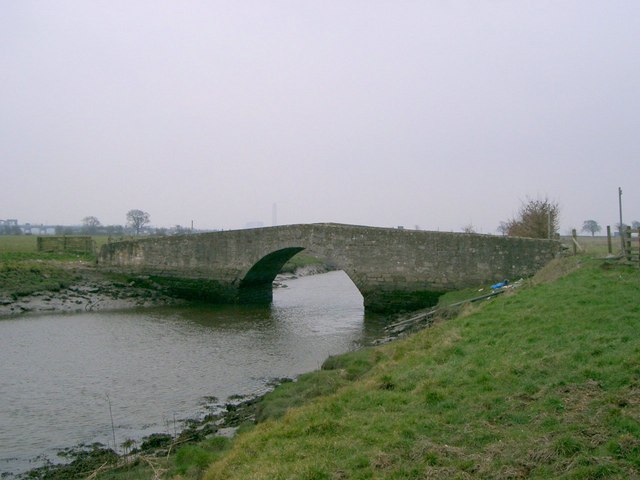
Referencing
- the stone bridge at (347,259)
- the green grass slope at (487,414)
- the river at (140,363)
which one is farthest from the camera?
the stone bridge at (347,259)

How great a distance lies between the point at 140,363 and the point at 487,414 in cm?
1077

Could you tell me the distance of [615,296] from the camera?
10.5 m

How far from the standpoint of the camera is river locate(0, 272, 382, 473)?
10211 mm

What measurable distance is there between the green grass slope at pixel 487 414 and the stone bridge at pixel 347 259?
36.6ft

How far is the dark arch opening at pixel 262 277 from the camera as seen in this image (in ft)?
86.8

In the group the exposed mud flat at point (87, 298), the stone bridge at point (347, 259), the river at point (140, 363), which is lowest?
the river at point (140, 363)

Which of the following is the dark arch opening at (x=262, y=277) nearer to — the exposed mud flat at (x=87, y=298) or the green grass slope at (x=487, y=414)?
the exposed mud flat at (x=87, y=298)

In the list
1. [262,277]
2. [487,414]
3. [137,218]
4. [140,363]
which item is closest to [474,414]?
[487,414]

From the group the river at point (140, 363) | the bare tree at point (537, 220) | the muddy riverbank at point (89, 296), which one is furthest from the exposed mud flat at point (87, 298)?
the bare tree at point (537, 220)

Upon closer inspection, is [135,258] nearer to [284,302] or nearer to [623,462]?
[284,302]

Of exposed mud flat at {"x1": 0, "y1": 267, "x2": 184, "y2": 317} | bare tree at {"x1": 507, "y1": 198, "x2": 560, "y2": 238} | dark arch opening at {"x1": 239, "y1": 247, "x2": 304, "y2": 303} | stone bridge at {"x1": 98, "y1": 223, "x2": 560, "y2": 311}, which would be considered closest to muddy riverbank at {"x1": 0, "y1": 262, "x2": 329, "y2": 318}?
exposed mud flat at {"x1": 0, "y1": 267, "x2": 184, "y2": 317}

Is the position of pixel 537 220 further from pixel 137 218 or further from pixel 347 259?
pixel 137 218

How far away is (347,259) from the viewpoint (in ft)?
77.8

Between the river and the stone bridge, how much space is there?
1.70m
